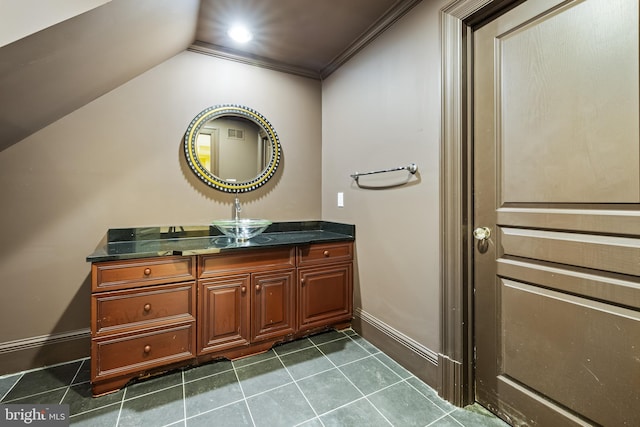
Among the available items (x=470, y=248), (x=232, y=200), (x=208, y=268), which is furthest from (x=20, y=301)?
(x=470, y=248)

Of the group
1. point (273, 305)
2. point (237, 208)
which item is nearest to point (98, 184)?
point (237, 208)

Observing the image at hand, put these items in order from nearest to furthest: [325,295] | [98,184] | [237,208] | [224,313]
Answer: [224,313], [98,184], [325,295], [237,208]

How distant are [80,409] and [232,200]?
148 centimetres

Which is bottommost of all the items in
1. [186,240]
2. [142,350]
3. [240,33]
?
[142,350]

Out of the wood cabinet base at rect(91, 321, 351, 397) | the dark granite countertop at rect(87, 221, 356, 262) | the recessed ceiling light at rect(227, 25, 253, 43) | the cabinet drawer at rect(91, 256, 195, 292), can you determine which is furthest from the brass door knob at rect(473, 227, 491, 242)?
the recessed ceiling light at rect(227, 25, 253, 43)

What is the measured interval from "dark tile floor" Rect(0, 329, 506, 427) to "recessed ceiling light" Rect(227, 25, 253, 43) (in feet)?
7.38

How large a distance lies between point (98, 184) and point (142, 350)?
1.13 meters

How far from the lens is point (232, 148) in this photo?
2.30m

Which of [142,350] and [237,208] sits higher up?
[237,208]

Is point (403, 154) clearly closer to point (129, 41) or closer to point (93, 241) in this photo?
point (129, 41)

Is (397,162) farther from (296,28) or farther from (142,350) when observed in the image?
(142,350)

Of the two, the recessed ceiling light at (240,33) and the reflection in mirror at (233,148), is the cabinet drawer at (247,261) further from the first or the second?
the recessed ceiling light at (240,33)

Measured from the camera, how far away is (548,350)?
3.96ft

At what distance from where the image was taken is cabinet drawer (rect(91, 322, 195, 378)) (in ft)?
4.83
